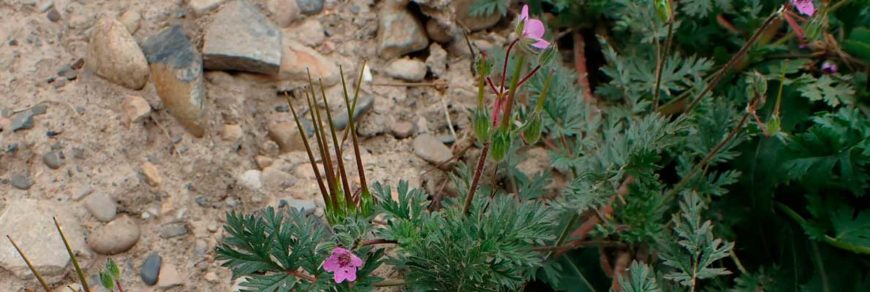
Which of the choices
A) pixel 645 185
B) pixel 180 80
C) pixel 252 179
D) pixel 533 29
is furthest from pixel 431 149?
pixel 533 29

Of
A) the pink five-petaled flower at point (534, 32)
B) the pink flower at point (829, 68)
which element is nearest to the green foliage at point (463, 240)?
the pink five-petaled flower at point (534, 32)

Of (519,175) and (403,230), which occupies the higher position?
(403,230)

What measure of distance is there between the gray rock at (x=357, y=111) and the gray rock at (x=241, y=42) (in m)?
0.24

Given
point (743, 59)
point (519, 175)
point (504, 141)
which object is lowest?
point (519, 175)

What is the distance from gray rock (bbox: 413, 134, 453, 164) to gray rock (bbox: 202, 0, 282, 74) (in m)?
0.48

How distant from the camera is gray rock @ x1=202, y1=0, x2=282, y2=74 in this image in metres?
2.70

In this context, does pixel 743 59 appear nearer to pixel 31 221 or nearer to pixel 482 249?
pixel 482 249

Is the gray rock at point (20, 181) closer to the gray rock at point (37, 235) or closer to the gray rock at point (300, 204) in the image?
the gray rock at point (37, 235)

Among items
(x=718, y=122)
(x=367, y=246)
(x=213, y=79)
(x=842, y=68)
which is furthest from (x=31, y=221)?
(x=842, y=68)

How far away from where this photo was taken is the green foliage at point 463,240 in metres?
2.01

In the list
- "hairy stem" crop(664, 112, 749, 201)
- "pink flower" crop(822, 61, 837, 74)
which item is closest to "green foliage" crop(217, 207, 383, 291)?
"hairy stem" crop(664, 112, 749, 201)

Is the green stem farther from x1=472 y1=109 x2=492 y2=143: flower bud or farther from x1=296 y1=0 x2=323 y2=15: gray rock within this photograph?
x1=296 y1=0 x2=323 y2=15: gray rock

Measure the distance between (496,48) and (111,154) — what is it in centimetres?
123

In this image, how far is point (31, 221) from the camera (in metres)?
2.34
